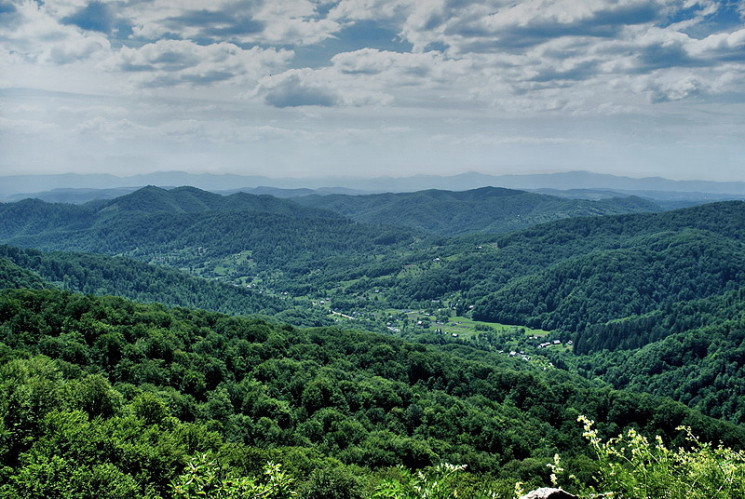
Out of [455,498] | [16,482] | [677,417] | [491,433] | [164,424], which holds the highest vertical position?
[455,498]

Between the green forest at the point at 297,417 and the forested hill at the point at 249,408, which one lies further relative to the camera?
the forested hill at the point at 249,408

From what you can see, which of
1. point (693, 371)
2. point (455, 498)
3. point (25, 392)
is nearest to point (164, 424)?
point (25, 392)

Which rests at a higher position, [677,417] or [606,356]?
[677,417]

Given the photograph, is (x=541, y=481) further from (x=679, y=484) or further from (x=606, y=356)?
(x=606, y=356)

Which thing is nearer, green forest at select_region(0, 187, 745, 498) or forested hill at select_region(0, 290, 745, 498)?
green forest at select_region(0, 187, 745, 498)

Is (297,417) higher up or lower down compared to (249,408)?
lower down

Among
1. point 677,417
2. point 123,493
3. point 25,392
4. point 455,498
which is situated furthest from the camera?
point 677,417

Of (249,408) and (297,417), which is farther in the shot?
(297,417)

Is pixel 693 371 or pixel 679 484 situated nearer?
→ pixel 679 484
